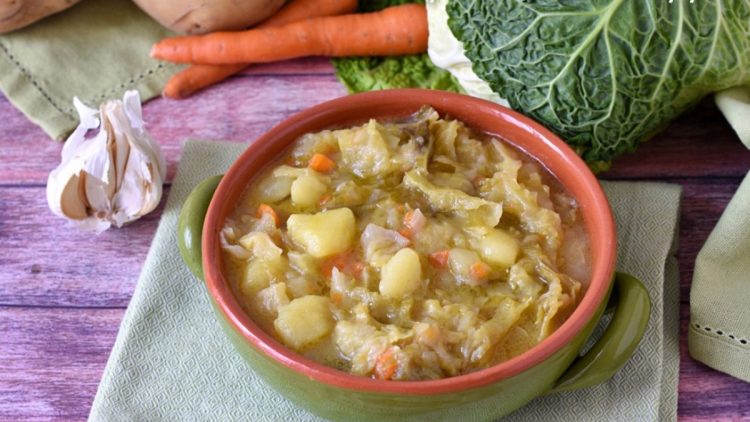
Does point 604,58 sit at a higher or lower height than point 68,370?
higher

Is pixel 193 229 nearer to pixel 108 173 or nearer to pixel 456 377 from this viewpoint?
pixel 108 173

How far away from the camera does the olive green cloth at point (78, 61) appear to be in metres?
3.11

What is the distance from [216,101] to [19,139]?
687 mm

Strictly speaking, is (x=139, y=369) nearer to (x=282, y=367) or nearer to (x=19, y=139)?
(x=282, y=367)

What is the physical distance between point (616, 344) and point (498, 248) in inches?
13.8

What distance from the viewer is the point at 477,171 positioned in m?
2.36

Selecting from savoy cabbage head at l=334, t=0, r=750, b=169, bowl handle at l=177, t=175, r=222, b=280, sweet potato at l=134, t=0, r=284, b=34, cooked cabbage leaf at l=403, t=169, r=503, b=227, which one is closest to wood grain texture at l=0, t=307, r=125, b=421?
bowl handle at l=177, t=175, r=222, b=280

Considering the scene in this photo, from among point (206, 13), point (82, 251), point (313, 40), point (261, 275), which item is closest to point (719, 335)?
point (261, 275)

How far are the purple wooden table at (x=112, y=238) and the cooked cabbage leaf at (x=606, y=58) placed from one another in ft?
0.90

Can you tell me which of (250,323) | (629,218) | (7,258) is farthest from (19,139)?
(629,218)

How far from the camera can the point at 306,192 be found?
7.38 feet

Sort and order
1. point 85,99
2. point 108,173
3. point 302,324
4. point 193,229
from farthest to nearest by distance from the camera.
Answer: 1. point 85,99
2. point 108,173
3. point 193,229
4. point 302,324

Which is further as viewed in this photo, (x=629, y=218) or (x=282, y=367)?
(x=629, y=218)

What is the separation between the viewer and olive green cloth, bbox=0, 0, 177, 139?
3107 mm
